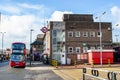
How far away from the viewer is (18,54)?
178 ft

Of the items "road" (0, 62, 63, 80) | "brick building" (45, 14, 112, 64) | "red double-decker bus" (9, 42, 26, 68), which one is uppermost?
"brick building" (45, 14, 112, 64)

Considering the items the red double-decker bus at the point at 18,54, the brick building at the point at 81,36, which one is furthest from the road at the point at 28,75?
the brick building at the point at 81,36

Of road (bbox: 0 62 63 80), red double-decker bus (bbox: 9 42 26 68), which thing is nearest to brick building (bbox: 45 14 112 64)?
red double-decker bus (bbox: 9 42 26 68)

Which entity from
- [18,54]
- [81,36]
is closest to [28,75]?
[18,54]

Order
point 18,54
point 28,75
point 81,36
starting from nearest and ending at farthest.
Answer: point 28,75 → point 18,54 → point 81,36

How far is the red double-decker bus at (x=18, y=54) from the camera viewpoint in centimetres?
5332

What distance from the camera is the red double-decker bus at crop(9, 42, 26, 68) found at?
5332cm

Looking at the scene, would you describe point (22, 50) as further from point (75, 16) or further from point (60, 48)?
point (75, 16)

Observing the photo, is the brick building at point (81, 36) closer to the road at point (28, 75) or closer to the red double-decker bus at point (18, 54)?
the red double-decker bus at point (18, 54)

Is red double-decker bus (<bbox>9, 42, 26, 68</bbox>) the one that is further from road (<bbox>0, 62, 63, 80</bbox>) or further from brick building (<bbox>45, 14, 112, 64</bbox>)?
brick building (<bbox>45, 14, 112, 64</bbox>)

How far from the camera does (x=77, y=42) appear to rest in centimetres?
7256

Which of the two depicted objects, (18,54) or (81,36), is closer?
(18,54)

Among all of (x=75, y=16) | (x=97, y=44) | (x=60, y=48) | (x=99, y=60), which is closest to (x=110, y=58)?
(x=99, y=60)

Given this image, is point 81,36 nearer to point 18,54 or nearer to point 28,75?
point 18,54
